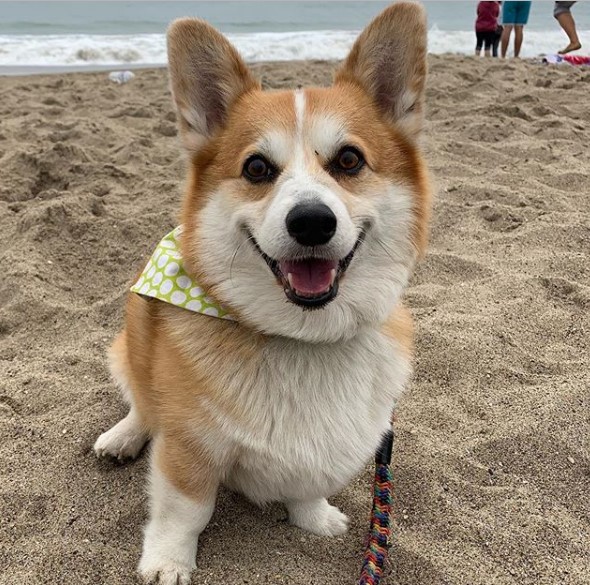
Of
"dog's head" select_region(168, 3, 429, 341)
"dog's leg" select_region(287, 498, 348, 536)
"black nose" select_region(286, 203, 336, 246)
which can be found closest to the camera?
"black nose" select_region(286, 203, 336, 246)

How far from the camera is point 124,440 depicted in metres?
2.25

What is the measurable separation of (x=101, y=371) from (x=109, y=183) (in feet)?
7.45

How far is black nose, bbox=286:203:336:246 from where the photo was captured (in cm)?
160

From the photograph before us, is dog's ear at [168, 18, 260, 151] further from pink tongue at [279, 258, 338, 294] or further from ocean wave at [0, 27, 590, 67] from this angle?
ocean wave at [0, 27, 590, 67]

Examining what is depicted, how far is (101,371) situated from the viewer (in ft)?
8.87

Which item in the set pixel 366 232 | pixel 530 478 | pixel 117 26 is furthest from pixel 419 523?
pixel 117 26

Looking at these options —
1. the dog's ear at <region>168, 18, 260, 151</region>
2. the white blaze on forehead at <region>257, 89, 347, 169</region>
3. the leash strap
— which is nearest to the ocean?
the dog's ear at <region>168, 18, 260, 151</region>

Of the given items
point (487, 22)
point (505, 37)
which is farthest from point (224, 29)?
point (505, 37)

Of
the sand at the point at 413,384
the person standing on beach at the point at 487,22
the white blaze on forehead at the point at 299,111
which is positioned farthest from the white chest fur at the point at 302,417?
the person standing on beach at the point at 487,22

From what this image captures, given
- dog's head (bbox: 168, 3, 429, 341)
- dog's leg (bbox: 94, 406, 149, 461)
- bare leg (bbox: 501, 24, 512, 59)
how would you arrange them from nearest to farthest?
1. dog's head (bbox: 168, 3, 429, 341)
2. dog's leg (bbox: 94, 406, 149, 461)
3. bare leg (bbox: 501, 24, 512, 59)

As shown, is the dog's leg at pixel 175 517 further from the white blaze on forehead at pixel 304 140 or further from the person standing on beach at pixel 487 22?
the person standing on beach at pixel 487 22

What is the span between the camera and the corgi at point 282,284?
1731mm

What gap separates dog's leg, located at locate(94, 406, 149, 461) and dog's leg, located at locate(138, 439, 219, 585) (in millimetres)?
416

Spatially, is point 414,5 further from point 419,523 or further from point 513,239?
point 513,239
